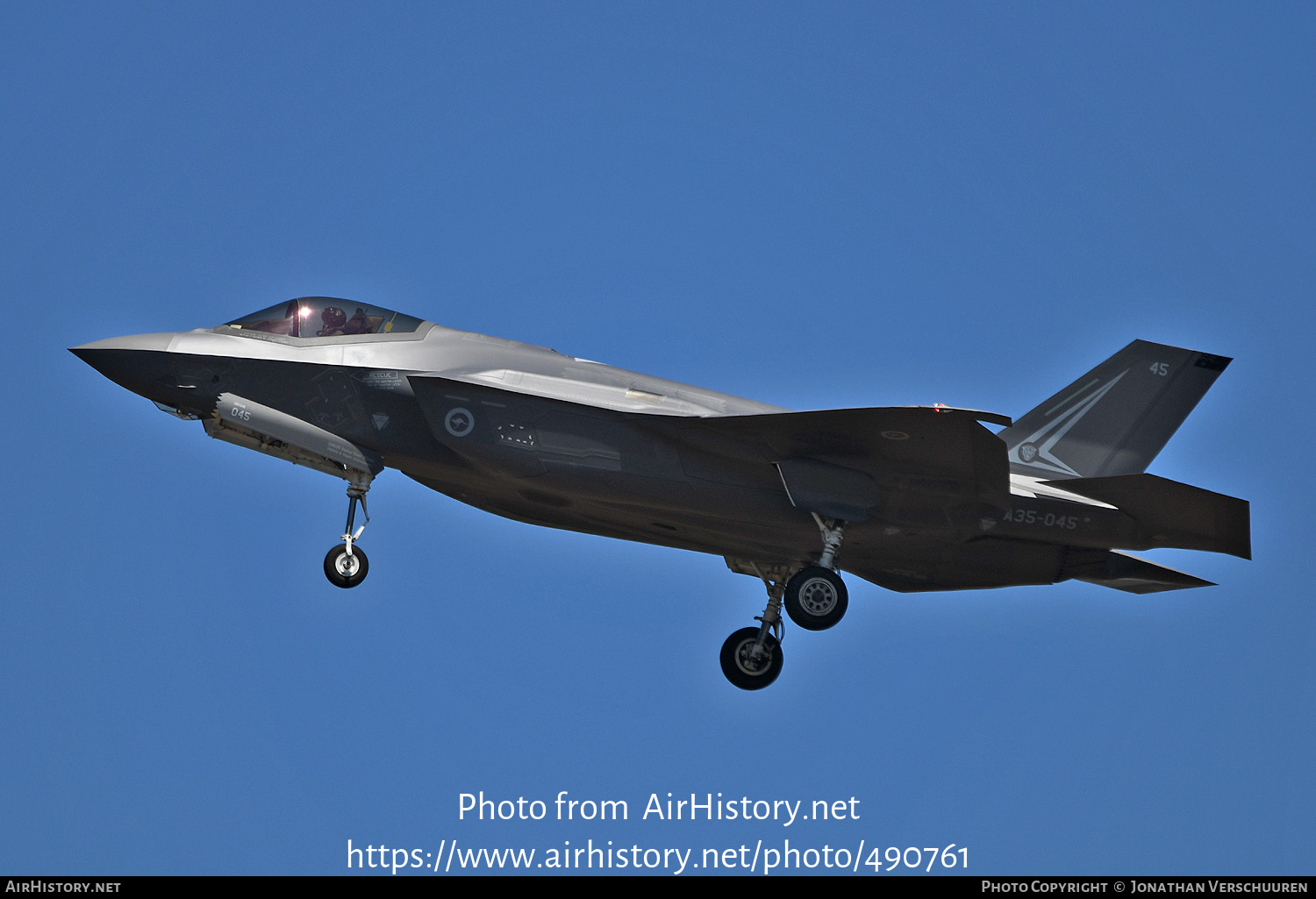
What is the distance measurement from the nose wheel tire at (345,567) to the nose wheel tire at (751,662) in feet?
16.4

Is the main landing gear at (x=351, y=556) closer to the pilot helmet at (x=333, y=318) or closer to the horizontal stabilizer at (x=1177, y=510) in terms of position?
the pilot helmet at (x=333, y=318)

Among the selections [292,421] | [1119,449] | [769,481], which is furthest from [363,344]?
[1119,449]

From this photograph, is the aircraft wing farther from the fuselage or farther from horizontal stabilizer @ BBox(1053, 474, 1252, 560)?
horizontal stabilizer @ BBox(1053, 474, 1252, 560)

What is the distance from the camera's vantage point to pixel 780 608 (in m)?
19.8

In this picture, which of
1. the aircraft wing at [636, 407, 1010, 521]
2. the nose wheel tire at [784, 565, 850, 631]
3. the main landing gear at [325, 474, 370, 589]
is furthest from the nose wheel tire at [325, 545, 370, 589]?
the nose wheel tire at [784, 565, 850, 631]

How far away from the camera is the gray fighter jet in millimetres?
17281

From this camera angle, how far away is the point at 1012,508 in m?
18.0

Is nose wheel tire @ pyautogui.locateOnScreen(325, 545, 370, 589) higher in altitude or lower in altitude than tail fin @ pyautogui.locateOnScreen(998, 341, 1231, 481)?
lower

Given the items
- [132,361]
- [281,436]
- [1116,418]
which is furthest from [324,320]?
[1116,418]

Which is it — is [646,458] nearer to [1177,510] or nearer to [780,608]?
[780,608]

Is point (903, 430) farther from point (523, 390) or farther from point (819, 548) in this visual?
point (523, 390)

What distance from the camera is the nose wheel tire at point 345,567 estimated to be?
18078 mm

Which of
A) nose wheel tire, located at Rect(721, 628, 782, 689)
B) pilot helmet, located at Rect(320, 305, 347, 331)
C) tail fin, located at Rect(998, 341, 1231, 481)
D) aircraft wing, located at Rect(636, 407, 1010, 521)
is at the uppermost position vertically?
tail fin, located at Rect(998, 341, 1231, 481)

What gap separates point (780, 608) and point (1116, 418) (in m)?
5.45
